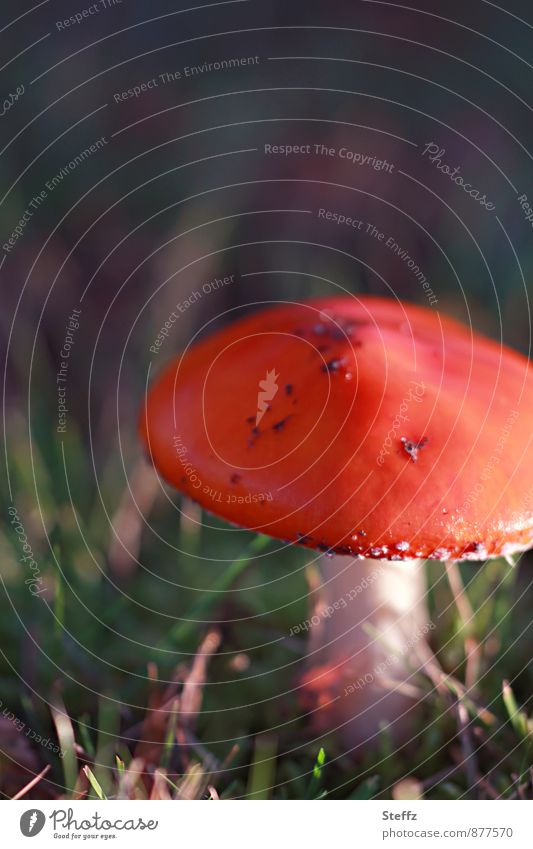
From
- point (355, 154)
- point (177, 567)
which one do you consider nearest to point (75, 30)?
point (355, 154)

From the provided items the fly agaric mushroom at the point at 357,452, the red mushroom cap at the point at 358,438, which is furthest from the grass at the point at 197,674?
the red mushroom cap at the point at 358,438

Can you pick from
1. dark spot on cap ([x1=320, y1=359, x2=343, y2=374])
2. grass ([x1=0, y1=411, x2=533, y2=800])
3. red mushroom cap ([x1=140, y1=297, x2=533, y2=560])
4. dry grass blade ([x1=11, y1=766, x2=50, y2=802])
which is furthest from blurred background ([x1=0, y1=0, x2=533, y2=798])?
dark spot on cap ([x1=320, y1=359, x2=343, y2=374])

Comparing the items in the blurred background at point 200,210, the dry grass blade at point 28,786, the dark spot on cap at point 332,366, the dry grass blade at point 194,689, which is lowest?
the dry grass blade at point 28,786

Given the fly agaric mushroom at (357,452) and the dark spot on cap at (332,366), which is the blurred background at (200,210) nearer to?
the fly agaric mushroom at (357,452)

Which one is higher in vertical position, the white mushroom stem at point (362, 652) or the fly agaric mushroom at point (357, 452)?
the fly agaric mushroom at point (357, 452)

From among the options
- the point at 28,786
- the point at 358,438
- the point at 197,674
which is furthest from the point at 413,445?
the point at 28,786

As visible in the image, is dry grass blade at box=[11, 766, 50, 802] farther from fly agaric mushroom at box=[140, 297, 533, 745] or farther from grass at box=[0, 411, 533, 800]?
fly agaric mushroom at box=[140, 297, 533, 745]

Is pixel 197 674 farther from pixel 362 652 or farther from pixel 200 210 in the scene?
pixel 200 210
